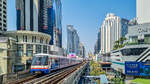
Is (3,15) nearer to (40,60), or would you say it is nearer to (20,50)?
(20,50)

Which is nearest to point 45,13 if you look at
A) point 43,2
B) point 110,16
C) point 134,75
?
point 43,2

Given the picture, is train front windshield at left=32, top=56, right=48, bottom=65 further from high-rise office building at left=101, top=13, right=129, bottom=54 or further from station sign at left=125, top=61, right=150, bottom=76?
high-rise office building at left=101, top=13, right=129, bottom=54

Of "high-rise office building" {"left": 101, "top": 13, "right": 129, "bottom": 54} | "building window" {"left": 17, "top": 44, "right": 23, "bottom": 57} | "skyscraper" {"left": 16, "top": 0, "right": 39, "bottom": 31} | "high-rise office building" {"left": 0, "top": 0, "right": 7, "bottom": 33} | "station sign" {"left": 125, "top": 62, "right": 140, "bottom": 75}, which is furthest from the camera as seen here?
"high-rise office building" {"left": 101, "top": 13, "right": 129, "bottom": 54}

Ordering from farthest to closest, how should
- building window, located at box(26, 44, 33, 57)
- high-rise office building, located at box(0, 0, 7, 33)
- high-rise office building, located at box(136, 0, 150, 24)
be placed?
high-rise office building, located at box(136, 0, 150, 24) → high-rise office building, located at box(0, 0, 7, 33) → building window, located at box(26, 44, 33, 57)

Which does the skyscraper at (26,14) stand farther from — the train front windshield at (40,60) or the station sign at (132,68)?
the train front windshield at (40,60)

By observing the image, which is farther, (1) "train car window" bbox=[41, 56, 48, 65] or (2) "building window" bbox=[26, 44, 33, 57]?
(2) "building window" bbox=[26, 44, 33, 57]

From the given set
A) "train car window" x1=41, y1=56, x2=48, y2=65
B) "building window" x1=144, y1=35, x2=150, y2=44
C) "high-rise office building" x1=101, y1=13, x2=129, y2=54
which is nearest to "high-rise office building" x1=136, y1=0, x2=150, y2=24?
"building window" x1=144, y1=35, x2=150, y2=44

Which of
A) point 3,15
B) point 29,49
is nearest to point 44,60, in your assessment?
point 29,49

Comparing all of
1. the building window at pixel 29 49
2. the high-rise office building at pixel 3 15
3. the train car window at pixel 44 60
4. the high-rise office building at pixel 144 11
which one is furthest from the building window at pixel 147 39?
the high-rise office building at pixel 3 15

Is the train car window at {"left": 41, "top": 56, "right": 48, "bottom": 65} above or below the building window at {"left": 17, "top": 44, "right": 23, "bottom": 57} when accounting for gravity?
below

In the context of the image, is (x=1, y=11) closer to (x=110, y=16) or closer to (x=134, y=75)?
(x=134, y=75)

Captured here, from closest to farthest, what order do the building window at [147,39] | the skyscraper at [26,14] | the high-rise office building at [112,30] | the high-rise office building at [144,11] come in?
1. the building window at [147,39]
2. the high-rise office building at [144,11]
3. the skyscraper at [26,14]
4. the high-rise office building at [112,30]

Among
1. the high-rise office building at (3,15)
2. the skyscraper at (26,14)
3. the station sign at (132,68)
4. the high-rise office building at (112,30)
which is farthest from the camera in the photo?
the high-rise office building at (112,30)

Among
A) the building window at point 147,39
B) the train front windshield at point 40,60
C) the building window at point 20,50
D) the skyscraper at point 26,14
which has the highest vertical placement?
the skyscraper at point 26,14
